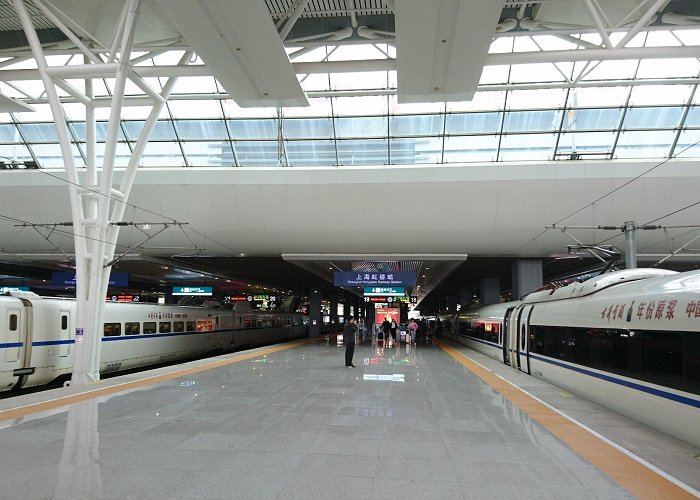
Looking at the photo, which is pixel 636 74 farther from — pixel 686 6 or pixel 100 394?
pixel 100 394

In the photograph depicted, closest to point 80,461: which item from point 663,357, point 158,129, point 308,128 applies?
point 663,357

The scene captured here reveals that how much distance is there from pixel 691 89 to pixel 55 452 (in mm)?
23668

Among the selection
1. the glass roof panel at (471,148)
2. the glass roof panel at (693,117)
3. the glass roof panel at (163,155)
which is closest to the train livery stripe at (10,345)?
the glass roof panel at (163,155)

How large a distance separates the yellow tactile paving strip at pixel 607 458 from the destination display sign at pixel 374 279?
19.2 metres

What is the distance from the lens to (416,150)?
76.3 feet

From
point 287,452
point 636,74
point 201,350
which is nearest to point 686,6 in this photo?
point 636,74

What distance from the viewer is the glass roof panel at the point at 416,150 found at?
23.1 meters

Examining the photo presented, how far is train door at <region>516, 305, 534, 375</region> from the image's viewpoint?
16094 mm

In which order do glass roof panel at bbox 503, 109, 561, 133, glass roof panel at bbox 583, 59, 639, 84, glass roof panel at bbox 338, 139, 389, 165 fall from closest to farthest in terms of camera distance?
glass roof panel at bbox 583, 59, 639, 84 → glass roof panel at bbox 503, 109, 561, 133 → glass roof panel at bbox 338, 139, 389, 165

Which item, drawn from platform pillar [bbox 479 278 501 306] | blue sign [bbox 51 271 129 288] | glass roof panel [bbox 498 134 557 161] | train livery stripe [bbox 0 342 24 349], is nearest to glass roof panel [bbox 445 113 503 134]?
glass roof panel [bbox 498 134 557 161]

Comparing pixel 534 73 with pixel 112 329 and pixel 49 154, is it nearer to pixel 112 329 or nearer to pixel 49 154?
pixel 112 329

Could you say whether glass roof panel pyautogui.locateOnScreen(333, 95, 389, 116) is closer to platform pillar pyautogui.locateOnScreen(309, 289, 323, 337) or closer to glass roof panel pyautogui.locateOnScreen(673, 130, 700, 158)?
glass roof panel pyautogui.locateOnScreen(673, 130, 700, 158)

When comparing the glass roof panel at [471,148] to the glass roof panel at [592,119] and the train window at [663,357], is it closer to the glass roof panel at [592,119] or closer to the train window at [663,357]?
the glass roof panel at [592,119]

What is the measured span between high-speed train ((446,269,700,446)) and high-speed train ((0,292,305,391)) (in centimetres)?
1278
